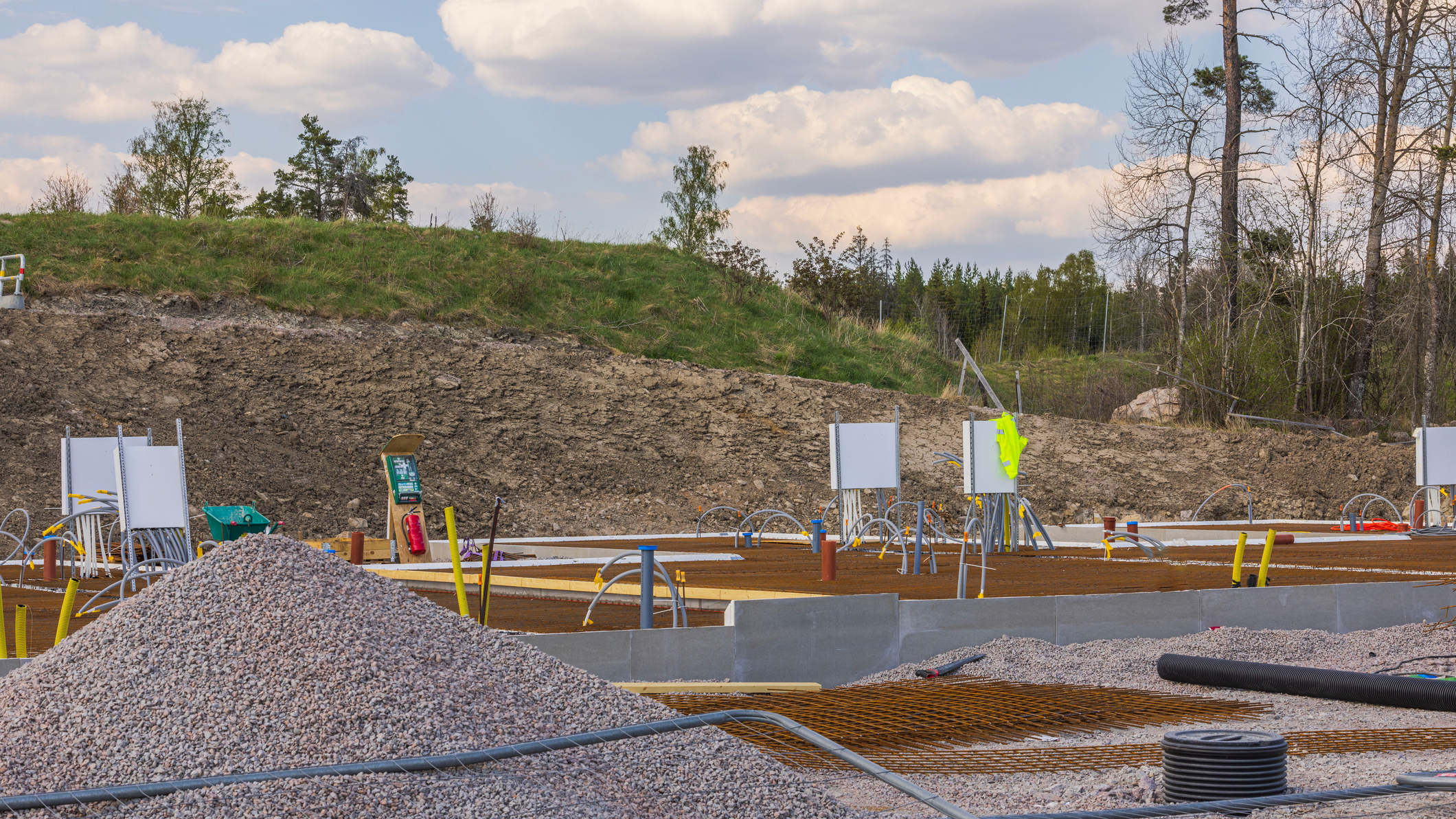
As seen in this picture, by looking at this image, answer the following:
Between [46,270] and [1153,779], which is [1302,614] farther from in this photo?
[46,270]

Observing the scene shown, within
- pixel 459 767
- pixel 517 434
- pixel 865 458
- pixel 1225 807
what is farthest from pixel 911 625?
pixel 517 434

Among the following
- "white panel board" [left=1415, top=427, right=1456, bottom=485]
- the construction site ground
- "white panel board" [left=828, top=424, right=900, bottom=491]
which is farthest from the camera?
"white panel board" [left=1415, top=427, right=1456, bottom=485]

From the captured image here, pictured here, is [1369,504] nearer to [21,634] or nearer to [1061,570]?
[1061,570]

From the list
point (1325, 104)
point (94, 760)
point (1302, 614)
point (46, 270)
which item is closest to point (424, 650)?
point (94, 760)

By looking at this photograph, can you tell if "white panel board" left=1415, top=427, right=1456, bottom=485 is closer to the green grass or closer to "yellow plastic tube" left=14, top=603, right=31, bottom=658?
the green grass

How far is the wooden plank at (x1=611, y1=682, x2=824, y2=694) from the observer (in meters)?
6.02

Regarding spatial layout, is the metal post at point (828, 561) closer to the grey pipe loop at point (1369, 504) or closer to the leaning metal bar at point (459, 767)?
the leaning metal bar at point (459, 767)

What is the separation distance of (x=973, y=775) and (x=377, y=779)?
249cm

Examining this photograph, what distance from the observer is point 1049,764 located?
5094 mm

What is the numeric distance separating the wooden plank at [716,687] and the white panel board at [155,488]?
537cm

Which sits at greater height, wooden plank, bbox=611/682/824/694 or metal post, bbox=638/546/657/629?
metal post, bbox=638/546/657/629

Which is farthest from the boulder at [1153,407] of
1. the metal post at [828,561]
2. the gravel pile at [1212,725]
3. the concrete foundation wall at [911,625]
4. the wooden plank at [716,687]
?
the wooden plank at [716,687]

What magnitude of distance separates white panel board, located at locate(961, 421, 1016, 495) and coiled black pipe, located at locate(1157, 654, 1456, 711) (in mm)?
3667

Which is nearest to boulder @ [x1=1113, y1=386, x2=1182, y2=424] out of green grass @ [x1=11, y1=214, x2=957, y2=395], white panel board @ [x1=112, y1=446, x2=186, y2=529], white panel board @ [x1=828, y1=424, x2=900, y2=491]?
green grass @ [x1=11, y1=214, x2=957, y2=395]
